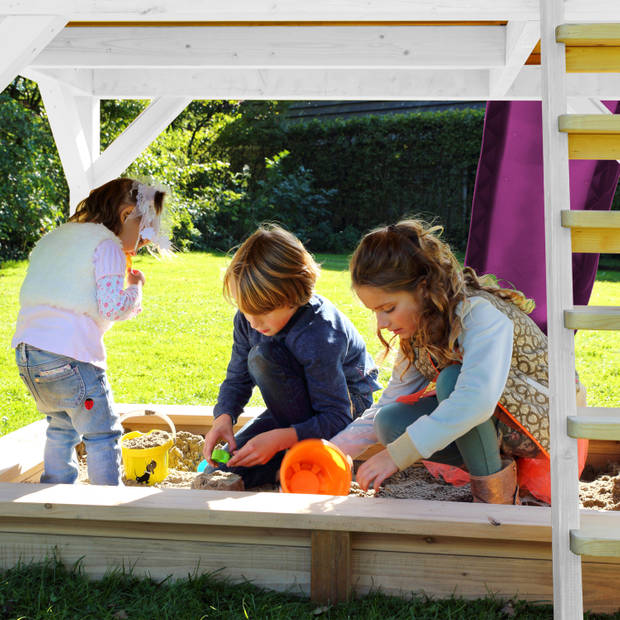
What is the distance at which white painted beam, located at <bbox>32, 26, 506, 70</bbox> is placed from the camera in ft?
9.28

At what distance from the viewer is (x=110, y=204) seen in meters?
2.85

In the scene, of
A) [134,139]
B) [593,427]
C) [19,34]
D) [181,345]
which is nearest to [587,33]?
[593,427]

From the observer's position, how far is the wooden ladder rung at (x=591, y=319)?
1518mm

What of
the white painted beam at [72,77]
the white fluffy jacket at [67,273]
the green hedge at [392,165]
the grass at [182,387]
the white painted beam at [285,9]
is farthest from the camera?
the green hedge at [392,165]

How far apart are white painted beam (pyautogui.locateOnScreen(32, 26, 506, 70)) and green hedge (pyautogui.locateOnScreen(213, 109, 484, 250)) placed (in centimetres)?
914

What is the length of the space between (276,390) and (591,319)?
1293mm

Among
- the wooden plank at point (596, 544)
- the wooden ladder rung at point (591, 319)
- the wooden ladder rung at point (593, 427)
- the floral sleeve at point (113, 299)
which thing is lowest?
the wooden plank at point (596, 544)

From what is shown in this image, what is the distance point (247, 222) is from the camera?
474 inches

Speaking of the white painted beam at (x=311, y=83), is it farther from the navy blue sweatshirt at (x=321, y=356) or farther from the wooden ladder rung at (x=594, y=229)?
the wooden ladder rung at (x=594, y=229)

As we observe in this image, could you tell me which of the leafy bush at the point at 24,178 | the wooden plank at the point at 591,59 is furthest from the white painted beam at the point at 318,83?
the leafy bush at the point at 24,178

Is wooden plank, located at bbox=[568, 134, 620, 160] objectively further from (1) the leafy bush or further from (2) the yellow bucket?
(1) the leafy bush

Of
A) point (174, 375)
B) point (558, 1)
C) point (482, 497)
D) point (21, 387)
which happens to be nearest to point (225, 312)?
point (174, 375)

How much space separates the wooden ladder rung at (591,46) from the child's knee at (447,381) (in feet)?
3.04

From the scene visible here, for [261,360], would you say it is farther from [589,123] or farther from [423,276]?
[589,123]
